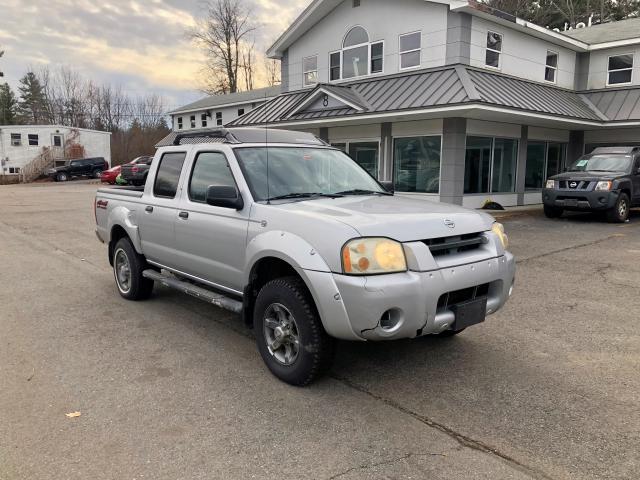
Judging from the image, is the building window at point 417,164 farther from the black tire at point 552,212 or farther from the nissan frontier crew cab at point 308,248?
the nissan frontier crew cab at point 308,248

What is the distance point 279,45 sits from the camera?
20719 millimetres

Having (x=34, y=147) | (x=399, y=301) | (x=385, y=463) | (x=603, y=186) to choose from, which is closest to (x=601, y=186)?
(x=603, y=186)

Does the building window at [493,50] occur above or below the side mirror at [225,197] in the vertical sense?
above

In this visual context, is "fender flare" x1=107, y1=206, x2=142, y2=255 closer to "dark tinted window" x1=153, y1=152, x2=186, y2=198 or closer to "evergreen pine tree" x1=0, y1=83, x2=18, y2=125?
"dark tinted window" x1=153, y1=152, x2=186, y2=198

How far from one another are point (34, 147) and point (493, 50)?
131 feet

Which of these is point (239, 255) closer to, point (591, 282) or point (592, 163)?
point (591, 282)

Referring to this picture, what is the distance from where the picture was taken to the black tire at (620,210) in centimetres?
1376

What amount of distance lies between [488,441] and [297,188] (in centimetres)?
254

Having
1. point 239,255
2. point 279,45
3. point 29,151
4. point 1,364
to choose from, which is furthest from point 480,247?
point 29,151

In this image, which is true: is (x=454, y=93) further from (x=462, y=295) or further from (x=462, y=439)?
(x=462, y=439)

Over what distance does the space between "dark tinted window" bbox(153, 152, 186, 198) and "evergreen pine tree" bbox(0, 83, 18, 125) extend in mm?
70732

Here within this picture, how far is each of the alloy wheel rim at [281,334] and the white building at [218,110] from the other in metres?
33.9

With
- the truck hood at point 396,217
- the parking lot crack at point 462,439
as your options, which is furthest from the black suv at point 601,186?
the parking lot crack at point 462,439

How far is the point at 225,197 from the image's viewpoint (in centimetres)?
420
